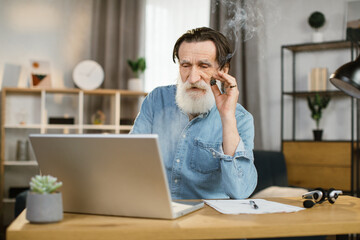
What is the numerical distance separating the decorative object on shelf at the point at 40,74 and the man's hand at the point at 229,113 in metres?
3.25

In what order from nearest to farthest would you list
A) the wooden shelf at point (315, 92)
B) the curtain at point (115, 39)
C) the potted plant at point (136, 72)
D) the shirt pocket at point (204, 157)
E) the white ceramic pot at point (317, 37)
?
the shirt pocket at point (204, 157) → the wooden shelf at point (315, 92) → the white ceramic pot at point (317, 37) → the potted plant at point (136, 72) → the curtain at point (115, 39)

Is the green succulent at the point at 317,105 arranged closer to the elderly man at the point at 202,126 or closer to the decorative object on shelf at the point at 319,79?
the decorative object on shelf at the point at 319,79

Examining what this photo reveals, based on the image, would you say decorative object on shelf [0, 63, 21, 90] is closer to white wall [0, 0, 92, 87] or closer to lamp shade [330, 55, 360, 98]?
white wall [0, 0, 92, 87]

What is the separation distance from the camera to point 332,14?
4.30 metres

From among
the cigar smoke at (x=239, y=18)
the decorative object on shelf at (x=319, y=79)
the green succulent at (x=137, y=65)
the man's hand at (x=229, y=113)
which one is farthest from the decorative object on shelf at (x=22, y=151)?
the man's hand at (x=229, y=113)

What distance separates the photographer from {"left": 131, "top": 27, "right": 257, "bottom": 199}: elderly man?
4.98ft

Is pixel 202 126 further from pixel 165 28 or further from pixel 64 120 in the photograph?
pixel 165 28

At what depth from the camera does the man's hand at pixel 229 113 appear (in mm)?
1509

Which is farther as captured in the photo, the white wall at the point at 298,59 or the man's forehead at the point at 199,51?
the white wall at the point at 298,59

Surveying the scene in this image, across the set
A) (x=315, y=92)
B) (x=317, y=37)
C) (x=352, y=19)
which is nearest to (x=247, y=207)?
(x=315, y=92)

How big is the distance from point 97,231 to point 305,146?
334 cm

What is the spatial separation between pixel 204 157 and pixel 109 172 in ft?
2.19

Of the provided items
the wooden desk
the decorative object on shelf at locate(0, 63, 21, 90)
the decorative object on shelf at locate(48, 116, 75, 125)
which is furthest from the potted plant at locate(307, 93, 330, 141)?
the wooden desk

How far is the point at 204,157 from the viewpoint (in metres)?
1.69
